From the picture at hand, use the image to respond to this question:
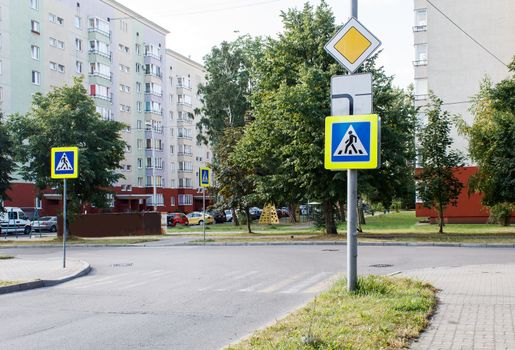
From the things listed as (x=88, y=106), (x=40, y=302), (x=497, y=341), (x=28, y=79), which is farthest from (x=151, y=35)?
(x=497, y=341)

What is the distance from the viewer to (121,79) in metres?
69.8

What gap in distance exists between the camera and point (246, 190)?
33438 mm

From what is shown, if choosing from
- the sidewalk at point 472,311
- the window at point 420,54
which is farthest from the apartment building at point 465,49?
the sidewalk at point 472,311

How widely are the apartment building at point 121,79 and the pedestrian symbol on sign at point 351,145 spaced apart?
123ft

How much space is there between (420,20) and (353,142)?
41.6 m

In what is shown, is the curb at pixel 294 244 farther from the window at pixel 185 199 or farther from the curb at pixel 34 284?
the window at pixel 185 199

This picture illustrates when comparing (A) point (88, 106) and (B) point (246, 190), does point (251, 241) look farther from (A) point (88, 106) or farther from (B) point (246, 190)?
(A) point (88, 106)

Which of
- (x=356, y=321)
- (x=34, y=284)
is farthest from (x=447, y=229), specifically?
(x=356, y=321)

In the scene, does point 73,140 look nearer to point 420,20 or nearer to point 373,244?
point 373,244

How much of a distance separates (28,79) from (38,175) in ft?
90.8

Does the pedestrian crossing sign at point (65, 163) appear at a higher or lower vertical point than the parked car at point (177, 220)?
higher

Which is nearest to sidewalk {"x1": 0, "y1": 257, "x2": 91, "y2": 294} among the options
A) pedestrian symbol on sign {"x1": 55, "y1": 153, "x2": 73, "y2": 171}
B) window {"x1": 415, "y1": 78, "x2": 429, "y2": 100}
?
pedestrian symbol on sign {"x1": 55, "y1": 153, "x2": 73, "y2": 171}

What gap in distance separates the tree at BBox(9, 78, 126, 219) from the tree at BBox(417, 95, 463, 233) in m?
16.1

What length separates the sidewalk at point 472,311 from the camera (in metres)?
5.81
